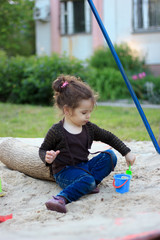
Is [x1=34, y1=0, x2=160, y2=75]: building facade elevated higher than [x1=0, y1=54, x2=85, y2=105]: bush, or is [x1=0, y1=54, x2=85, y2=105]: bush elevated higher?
[x1=34, y1=0, x2=160, y2=75]: building facade

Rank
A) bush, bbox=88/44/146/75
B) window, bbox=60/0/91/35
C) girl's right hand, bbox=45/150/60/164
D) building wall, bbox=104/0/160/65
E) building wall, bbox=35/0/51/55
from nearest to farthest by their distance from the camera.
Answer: girl's right hand, bbox=45/150/60/164
bush, bbox=88/44/146/75
building wall, bbox=104/0/160/65
window, bbox=60/0/91/35
building wall, bbox=35/0/51/55

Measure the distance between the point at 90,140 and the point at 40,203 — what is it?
22.3 inches

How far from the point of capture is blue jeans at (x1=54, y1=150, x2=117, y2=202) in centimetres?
225

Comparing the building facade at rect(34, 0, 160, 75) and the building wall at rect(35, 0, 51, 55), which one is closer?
the building facade at rect(34, 0, 160, 75)

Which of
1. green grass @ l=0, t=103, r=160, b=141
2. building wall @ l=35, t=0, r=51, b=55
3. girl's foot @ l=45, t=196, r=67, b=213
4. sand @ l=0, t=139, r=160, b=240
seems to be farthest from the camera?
building wall @ l=35, t=0, r=51, b=55

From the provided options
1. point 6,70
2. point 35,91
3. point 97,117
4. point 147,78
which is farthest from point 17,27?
point 97,117

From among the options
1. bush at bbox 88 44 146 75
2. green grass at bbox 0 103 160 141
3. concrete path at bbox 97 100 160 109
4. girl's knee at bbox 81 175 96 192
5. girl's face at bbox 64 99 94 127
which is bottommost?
concrete path at bbox 97 100 160 109

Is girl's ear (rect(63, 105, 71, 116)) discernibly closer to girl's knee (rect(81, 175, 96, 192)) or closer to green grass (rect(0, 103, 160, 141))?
girl's knee (rect(81, 175, 96, 192))

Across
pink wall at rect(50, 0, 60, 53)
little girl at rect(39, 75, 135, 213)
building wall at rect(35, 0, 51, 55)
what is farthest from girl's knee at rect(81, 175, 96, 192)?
building wall at rect(35, 0, 51, 55)

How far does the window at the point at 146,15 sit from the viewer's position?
33.3ft

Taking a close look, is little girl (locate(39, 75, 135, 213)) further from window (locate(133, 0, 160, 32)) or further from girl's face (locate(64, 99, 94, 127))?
window (locate(133, 0, 160, 32))

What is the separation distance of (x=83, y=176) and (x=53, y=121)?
337 cm

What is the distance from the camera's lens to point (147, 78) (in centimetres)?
880

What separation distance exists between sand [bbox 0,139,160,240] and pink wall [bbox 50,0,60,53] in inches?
383
